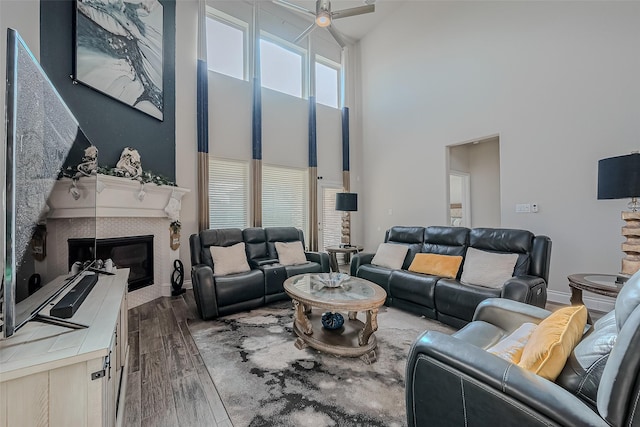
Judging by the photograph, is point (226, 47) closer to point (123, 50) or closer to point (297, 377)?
point (123, 50)

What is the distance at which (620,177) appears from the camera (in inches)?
81.2

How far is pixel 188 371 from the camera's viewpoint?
1958 millimetres

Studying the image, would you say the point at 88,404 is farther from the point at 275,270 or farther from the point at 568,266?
the point at 568,266

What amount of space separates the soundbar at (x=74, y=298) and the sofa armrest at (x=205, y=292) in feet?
3.30

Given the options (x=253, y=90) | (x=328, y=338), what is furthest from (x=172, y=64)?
(x=328, y=338)

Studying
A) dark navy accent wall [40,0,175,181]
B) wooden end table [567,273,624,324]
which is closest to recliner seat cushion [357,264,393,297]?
wooden end table [567,273,624,324]

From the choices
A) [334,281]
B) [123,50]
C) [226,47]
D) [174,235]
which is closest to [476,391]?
[334,281]

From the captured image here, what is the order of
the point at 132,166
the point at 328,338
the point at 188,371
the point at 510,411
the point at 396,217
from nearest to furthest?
the point at 510,411
the point at 188,371
the point at 328,338
the point at 132,166
the point at 396,217

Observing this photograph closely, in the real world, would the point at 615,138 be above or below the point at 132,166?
above

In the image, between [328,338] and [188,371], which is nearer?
[188,371]

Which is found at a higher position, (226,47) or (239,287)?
(226,47)

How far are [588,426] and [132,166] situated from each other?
13.8 ft

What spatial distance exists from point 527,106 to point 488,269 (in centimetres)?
262

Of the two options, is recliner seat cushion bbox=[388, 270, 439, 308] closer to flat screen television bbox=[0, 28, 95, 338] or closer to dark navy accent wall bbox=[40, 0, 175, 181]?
flat screen television bbox=[0, 28, 95, 338]
